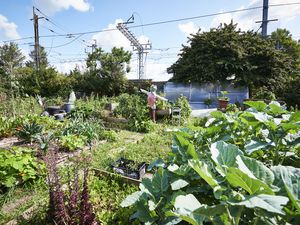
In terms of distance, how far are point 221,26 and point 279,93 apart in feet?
18.4

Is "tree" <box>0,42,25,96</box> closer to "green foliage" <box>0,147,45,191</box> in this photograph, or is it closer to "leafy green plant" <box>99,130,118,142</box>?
"leafy green plant" <box>99,130,118,142</box>

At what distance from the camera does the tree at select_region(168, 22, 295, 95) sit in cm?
1227

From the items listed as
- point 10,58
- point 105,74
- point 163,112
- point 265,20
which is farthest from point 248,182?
point 10,58

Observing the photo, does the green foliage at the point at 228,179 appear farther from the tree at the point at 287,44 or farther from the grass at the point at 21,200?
the tree at the point at 287,44

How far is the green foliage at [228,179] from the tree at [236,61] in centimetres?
1129

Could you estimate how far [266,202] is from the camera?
675 millimetres

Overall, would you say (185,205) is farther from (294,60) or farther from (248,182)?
(294,60)

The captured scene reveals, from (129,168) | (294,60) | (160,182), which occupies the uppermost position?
(294,60)

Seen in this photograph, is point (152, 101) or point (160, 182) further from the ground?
point (152, 101)

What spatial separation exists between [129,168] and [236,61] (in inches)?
440

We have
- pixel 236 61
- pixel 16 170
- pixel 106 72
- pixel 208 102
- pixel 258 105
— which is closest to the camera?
pixel 258 105

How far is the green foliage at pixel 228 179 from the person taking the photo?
2.46 feet

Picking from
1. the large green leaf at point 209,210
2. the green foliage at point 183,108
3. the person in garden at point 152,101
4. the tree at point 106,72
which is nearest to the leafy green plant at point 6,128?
the person in garden at point 152,101

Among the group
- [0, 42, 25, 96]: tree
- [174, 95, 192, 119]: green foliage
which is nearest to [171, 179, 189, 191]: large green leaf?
[174, 95, 192, 119]: green foliage
